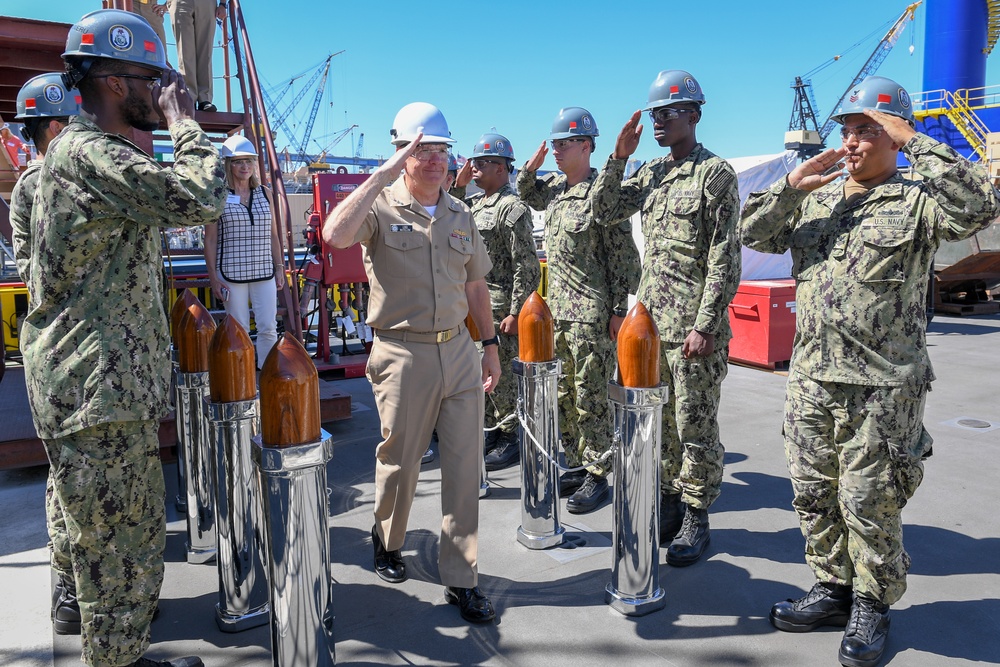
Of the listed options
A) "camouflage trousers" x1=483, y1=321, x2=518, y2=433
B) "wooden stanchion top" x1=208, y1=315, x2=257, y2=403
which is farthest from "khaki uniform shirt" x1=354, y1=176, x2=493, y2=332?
"camouflage trousers" x1=483, y1=321, x2=518, y2=433

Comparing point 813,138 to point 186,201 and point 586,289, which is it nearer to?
point 586,289

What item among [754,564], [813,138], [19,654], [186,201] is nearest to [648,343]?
[754,564]

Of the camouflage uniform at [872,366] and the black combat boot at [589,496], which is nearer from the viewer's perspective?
the camouflage uniform at [872,366]

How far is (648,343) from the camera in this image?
3033 mm

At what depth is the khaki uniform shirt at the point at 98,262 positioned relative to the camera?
225 cm

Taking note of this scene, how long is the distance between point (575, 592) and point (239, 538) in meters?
1.53

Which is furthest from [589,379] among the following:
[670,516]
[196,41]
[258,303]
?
[196,41]

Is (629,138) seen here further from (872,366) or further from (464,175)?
(464,175)

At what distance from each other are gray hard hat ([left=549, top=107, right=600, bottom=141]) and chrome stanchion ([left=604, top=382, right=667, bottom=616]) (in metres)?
2.18

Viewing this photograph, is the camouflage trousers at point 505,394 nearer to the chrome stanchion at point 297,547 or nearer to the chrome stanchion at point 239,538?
the chrome stanchion at point 239,538

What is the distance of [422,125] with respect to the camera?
120 inches

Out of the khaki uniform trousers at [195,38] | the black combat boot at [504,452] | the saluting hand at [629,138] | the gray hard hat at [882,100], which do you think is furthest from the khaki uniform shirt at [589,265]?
the khaki uniform trousers at [195,38]

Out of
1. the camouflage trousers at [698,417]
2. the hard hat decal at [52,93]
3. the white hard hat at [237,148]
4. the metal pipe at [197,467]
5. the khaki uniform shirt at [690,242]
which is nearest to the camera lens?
the metal pipe at [197,467]

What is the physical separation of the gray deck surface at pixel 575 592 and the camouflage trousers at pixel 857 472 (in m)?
0.35
